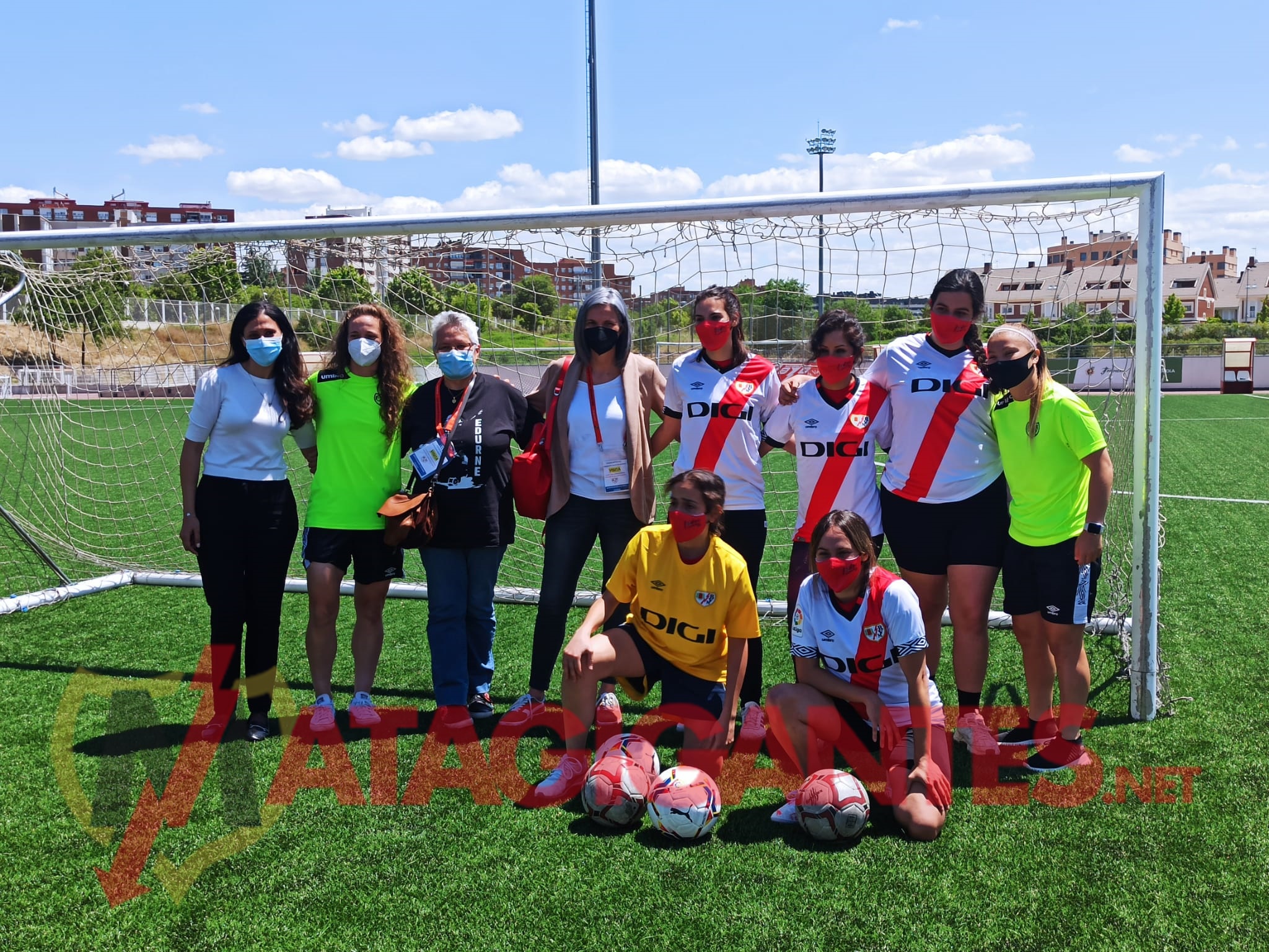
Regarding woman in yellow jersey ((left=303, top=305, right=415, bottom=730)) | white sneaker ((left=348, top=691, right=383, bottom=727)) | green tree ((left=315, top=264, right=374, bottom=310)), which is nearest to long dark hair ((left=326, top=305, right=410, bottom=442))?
woman in yellow jersey ((left=303, top=305, right=415, bottom=730))

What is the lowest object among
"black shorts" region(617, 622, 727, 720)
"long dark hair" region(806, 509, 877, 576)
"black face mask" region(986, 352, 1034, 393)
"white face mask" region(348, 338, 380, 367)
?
"black shorts" region(617, 622, 727, 720)

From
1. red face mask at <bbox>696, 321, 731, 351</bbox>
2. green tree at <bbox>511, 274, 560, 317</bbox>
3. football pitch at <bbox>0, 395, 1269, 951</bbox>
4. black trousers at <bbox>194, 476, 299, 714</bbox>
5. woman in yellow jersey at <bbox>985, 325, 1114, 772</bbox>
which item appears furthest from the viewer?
green tree at <bbox>511, 274, 560, 317</bbox>

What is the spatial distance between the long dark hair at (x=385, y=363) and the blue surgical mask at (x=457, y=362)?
0.73 feet

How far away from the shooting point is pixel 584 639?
3.62 m

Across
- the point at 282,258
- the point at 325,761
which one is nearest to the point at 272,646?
the point at 325,761

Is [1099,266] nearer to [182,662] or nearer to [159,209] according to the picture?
[182,662]

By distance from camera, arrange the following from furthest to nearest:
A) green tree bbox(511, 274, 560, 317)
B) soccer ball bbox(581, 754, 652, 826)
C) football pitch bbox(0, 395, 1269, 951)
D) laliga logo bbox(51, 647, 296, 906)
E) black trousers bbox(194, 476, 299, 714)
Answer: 1. green tree bbox(511, 274, 560, 317)
2. black trousers bbox(194, 476, 299, 714)
3. soccer ball bbox(581, 754, 652, 826)
4. laliga logo bbox(51, 647, 296, 906)
5. football pitch bbox(0, 395, 1269, 951)

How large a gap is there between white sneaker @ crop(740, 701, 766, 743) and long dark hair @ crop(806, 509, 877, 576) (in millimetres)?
979

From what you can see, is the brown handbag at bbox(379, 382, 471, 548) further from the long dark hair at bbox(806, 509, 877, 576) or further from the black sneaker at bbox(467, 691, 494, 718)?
the long dark hair at bbox(806, 509, 877, 576)

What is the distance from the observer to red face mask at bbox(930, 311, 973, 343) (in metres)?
3.93

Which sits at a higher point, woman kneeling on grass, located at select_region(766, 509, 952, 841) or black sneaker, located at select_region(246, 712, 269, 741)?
woman kneeling on grass, located at select_region(766, 509, 952, 841)

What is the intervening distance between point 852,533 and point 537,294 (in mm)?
2986

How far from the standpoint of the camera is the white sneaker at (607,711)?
4.14 metres

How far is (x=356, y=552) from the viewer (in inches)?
169
